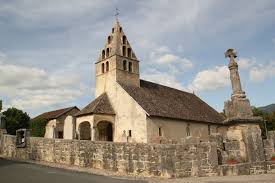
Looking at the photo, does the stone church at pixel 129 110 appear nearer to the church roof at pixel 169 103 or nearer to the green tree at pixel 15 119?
the church roof at pixel 169 103

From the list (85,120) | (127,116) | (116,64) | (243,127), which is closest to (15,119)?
(85,120)

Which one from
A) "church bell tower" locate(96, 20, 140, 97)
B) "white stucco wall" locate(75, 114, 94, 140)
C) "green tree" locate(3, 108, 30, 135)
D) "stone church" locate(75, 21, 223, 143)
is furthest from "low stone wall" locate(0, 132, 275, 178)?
"green tree" locate(3, 108, 30, 135)

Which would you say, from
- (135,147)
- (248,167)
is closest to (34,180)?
(135,147)

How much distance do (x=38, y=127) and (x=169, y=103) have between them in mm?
20913

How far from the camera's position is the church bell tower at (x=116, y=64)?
29078 mm

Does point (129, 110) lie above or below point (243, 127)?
above

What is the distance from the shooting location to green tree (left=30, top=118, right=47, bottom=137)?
38344mm

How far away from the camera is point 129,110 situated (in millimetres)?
25703

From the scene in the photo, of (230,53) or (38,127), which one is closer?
(230,53)

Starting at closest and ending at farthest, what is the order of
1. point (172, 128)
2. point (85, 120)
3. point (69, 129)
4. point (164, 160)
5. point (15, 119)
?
point (164, 160)
point (85, 120)
point (172, 128)
point (69, 129)
point (15, 119)

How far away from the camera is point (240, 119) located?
11641mm

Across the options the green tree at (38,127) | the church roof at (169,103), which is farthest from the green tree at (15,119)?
the church roof at (169,103)

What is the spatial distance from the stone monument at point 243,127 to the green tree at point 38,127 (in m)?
32.4

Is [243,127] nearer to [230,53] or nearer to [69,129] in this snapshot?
[230,53]
